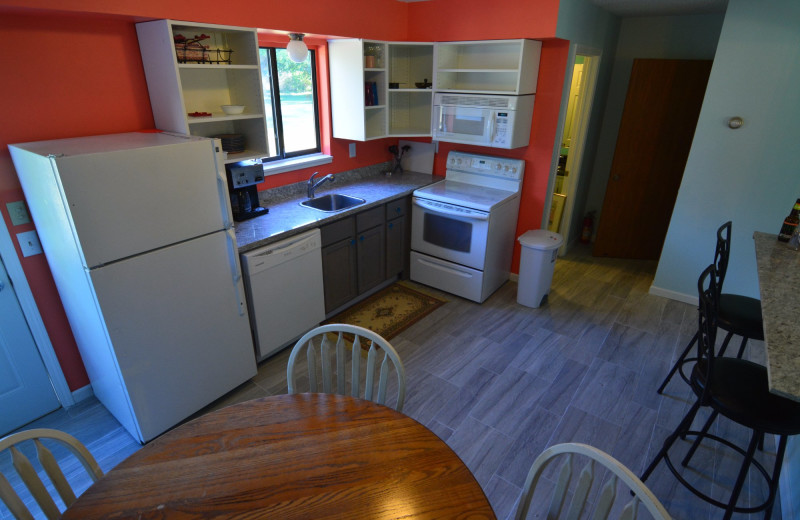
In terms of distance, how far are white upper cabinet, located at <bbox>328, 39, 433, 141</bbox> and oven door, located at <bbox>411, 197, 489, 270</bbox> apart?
78cm

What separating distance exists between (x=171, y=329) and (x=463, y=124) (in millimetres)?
2702

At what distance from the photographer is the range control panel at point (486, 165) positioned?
369 cm

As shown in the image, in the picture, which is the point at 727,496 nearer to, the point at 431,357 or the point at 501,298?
the point at 431,357

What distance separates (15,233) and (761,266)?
3831 mm

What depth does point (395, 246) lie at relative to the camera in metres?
3.80

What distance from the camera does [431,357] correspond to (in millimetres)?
3008

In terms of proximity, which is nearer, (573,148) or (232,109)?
(232,109)

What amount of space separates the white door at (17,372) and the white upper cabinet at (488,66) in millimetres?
3273

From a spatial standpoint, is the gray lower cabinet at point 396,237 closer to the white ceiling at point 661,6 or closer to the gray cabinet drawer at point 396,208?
the gray cabinet drawer at point 396,208

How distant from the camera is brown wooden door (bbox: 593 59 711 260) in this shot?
13.1 ft

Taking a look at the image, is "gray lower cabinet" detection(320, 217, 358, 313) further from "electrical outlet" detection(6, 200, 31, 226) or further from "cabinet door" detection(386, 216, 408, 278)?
"electrical outlet" detection(6, 200, 31, 226)

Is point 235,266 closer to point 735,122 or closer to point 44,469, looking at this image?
point 44,469

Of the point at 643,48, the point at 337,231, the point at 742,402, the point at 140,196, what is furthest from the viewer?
the point at 643,48

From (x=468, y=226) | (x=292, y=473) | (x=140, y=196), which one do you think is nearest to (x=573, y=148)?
(x=468, y=226)
